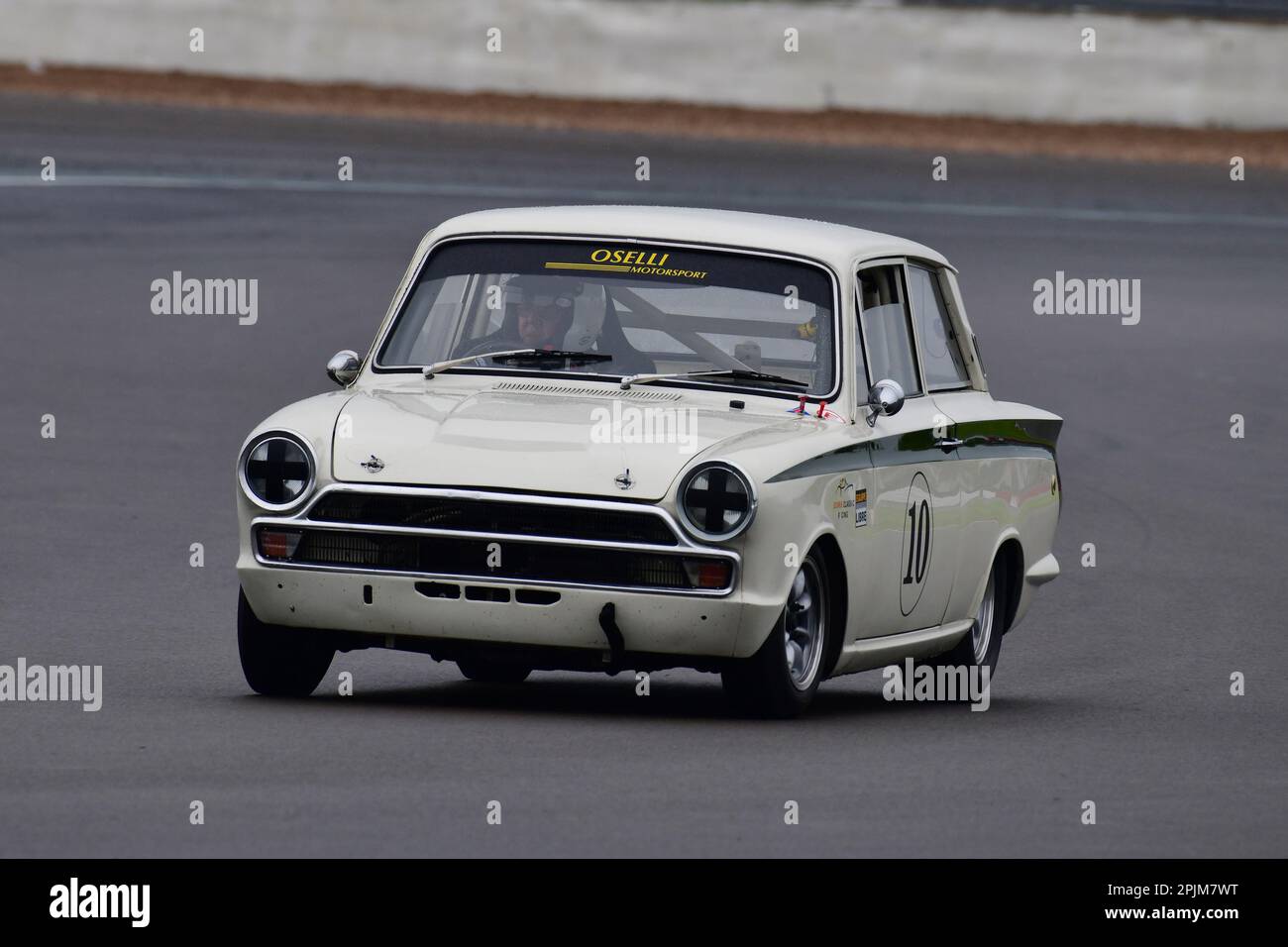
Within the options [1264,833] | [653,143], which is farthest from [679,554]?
[653,143]

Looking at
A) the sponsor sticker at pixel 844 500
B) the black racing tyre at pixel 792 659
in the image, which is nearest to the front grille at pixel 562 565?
the black racing tyre at pixel 792 659

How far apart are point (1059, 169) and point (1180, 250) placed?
7.22m

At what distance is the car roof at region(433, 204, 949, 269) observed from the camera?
10.0m

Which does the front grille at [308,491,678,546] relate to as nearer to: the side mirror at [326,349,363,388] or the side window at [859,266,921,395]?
the side mirror at [326,349,363,388]

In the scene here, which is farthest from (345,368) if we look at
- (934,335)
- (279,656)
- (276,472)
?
(934,335)

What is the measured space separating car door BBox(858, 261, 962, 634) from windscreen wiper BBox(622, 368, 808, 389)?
1.09ft

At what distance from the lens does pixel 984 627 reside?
11.2 meters

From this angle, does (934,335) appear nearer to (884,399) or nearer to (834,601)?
Answer: (884,399)

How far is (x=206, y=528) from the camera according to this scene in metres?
15.0

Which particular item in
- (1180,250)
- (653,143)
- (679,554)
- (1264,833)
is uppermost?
(653,143)

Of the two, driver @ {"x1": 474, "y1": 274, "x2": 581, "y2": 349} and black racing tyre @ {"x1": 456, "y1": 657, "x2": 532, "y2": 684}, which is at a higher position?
driver @ {"x1": 474, "y1": 274, "x2": 581, "y2": 349}

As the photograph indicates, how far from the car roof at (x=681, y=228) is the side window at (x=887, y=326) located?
0.12 metres

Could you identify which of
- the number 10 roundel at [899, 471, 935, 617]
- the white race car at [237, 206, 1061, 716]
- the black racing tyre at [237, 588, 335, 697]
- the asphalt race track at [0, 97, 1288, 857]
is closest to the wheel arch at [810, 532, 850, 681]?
the white race car at [237, 206, 1061, 716]

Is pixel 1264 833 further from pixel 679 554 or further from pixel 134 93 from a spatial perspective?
pixel 134 93
